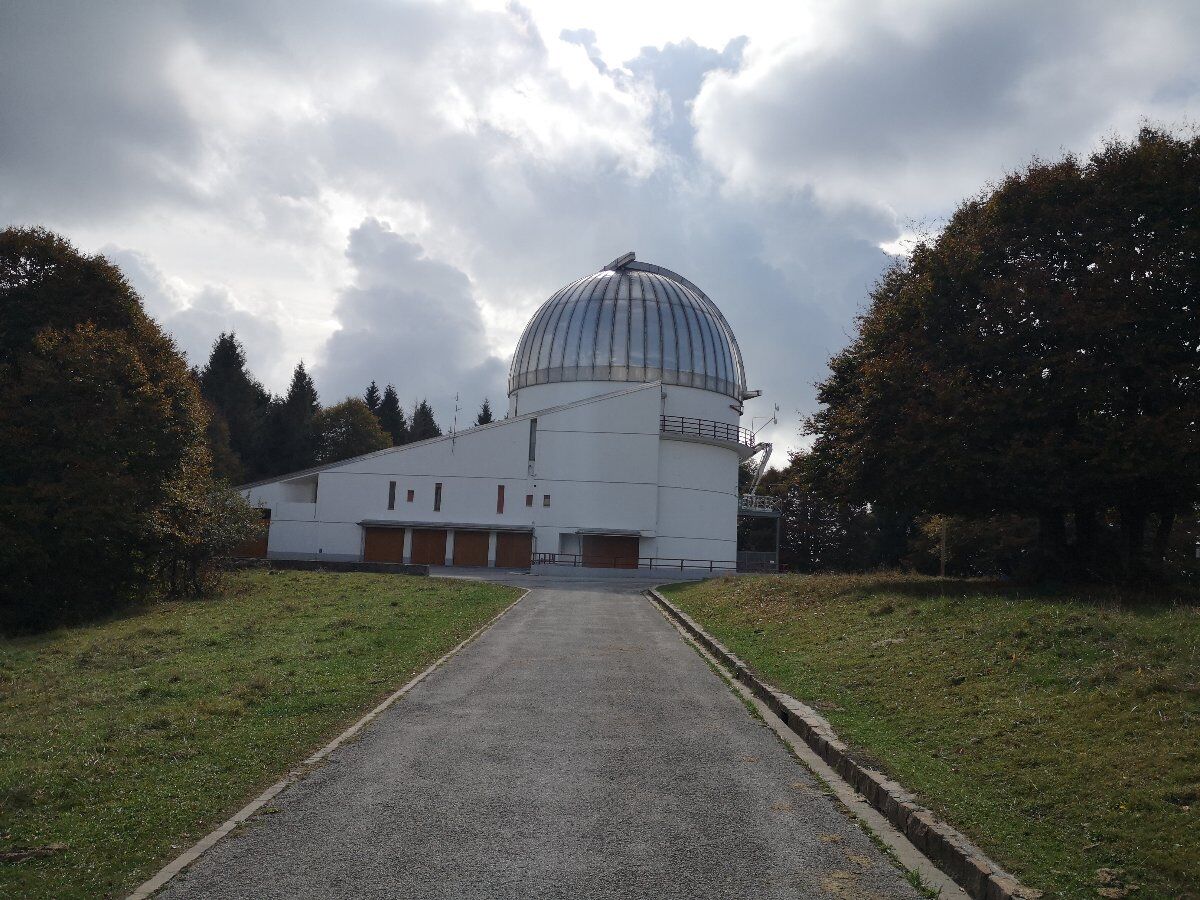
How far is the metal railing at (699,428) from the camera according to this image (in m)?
55.7

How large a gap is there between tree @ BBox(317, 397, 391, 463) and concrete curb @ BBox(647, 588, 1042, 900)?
74221 mm

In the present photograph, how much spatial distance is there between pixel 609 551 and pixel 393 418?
51.9 meters

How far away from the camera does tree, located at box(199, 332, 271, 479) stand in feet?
243

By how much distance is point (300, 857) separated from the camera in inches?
226

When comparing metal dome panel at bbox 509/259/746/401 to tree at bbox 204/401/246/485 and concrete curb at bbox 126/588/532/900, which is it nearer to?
tree at bbox 204/401/246/485

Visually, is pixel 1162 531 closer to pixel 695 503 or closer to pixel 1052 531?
pixel 1052 531

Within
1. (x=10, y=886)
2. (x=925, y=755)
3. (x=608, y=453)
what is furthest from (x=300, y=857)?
(x=608, y=453)

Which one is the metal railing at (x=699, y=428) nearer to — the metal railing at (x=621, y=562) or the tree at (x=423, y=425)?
the metal railing at (x=621, y=562)

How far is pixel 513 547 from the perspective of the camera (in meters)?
51.7

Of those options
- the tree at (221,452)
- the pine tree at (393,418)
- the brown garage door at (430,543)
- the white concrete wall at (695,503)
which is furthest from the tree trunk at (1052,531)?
the pine tree at (393,418)

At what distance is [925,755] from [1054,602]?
291 inches

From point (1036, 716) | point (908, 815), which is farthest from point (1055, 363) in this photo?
point (908, 815)

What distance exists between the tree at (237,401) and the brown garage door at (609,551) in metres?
32.7

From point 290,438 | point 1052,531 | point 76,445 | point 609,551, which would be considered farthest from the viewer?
point 290,438
